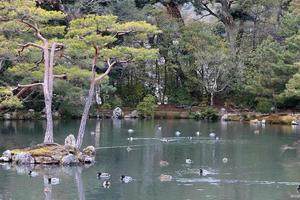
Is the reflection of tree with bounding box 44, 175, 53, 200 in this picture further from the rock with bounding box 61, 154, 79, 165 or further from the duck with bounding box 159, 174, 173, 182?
the duck with bounding box 159, 174, 173, 182

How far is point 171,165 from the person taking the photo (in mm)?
26047

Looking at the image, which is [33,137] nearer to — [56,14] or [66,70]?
[66,70]

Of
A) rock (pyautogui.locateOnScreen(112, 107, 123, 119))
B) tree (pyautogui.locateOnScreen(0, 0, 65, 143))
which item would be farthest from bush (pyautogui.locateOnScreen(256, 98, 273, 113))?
tree (pyautogui.locateOnScreen(0, 0, 65, 143))

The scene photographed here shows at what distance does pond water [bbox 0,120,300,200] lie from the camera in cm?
2045

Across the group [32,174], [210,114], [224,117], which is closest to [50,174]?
[32,174]

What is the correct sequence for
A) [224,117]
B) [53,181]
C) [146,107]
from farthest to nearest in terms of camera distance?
[146,107]
[224,117]
[53,181]

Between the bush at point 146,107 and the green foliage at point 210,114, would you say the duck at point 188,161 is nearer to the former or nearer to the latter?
the green foliage at point 210,114

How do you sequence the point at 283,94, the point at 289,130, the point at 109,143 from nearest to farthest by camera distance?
the point at 109,143
the point at 289,130
the point at 283,94

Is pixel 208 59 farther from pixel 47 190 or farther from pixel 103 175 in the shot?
pixel 47 190

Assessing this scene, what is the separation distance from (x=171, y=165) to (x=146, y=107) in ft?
80.0

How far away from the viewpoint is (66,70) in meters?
28.7

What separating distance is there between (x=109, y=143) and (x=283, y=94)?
18563 mm

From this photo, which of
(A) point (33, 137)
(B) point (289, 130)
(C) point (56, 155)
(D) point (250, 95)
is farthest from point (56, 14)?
(D) point (250, 95)

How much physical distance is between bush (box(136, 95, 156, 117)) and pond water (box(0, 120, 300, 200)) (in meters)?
7.88
